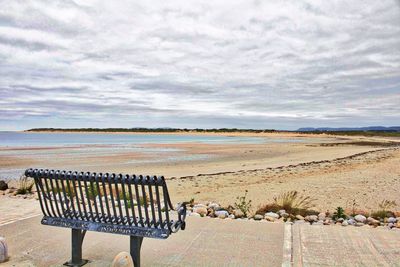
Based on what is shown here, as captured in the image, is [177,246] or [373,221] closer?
[177,246]

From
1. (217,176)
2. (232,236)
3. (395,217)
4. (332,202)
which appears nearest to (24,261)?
(232,236)

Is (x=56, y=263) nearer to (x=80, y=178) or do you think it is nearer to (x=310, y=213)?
(x=80, y=178)

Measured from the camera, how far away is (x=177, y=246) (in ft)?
17.7

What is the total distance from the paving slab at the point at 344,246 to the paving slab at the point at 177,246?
307 mm

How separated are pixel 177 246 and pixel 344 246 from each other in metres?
2.31

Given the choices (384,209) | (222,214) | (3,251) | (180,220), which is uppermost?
(180,220)

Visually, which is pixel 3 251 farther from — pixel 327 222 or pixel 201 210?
pixel 327 222

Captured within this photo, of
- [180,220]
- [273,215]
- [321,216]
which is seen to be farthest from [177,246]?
[321,216]

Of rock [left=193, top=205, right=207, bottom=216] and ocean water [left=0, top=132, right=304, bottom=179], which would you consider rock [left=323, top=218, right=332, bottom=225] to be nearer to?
rock [left=193, top=205, right=207, bottom=216]

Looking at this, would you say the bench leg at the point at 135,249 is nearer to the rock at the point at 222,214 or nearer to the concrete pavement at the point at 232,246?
the concrete pavement at the point at 232,246

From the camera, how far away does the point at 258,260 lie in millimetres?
4848

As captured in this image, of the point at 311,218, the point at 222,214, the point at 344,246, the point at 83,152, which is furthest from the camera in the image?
the point at 83,152

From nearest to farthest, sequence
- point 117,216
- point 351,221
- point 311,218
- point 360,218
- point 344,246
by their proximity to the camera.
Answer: point 117,216, point 344,246, point 351,221, point 360,218, point 311,218

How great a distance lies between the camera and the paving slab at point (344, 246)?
15.7 feet
